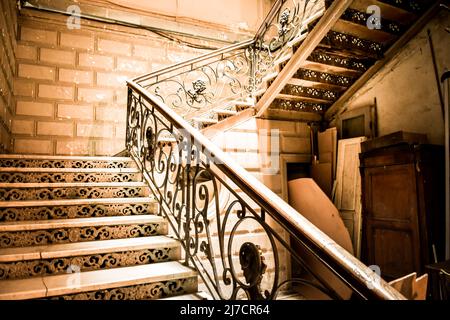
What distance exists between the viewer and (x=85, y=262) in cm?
204

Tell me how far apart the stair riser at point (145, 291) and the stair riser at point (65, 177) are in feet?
5.29

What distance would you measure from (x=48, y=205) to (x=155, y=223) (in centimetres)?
90

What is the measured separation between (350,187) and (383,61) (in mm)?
2009

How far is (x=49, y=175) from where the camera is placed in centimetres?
301

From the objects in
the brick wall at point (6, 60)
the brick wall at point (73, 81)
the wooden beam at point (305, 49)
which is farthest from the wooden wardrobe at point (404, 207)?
the brick wall at point (6, 60)

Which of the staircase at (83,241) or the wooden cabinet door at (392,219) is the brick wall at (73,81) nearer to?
the staircase at (83,241)

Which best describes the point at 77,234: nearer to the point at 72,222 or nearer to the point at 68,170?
the point at 72,222

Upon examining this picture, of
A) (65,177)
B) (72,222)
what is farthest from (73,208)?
(65,177)

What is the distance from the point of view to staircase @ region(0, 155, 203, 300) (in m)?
1.83

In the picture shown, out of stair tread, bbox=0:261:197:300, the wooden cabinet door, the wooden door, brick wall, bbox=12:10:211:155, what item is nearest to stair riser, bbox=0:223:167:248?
stair tread, bbox=0:261:197:300

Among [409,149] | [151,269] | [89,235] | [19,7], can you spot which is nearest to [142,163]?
[89,235]

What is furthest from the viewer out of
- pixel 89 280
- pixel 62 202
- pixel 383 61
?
pixel 383 61

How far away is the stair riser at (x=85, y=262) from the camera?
1881mm
